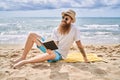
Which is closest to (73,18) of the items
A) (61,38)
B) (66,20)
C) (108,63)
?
(66,20)

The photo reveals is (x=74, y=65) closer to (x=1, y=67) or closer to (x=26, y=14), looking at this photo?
(x=1, y=67)

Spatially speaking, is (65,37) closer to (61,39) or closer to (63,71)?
(61,39)

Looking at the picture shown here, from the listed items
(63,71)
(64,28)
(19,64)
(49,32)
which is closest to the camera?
(63,71)

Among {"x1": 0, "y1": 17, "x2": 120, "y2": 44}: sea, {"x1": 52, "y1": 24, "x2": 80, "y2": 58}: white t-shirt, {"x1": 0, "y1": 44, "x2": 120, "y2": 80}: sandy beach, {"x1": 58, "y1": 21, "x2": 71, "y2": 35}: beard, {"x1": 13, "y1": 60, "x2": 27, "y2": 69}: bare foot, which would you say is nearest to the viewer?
{"x1": 0, "y1": 44, "x2": 120, "y2": 80}: sandy beach

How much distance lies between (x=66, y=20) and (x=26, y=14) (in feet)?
136

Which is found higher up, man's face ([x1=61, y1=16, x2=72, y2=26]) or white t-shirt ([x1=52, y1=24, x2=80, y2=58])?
man's face ([x1=61, y1=16, x2=72, y2=26])

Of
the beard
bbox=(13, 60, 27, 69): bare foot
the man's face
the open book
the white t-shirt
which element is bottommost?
bbox=(13, 60, 27, 69): bare foot

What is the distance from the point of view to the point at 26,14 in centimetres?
4528

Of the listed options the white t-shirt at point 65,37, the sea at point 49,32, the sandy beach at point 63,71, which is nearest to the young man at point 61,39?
the white t-shirt at point 65,37

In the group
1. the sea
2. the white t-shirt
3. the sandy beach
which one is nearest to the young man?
the white t-shirt

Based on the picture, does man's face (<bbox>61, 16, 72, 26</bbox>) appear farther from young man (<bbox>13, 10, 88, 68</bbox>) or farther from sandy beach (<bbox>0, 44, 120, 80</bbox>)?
sandy beach (<bbox>0, 44, 120, 80</bbox>)

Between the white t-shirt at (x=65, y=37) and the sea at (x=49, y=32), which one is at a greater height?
the sea at (x=49, y=32)

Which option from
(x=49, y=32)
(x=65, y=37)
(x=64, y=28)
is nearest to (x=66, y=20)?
(x=64, y=28)

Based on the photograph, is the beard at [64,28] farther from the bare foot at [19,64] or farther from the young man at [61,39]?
the bare foot at [19,64]
